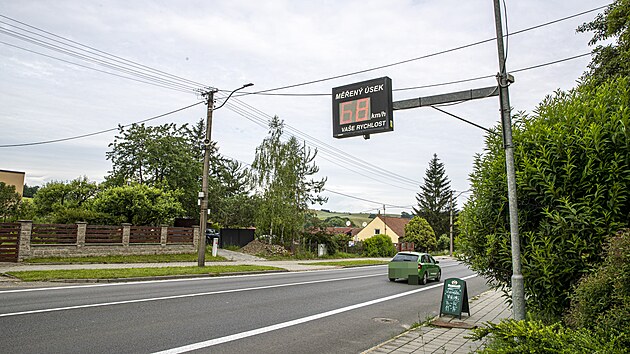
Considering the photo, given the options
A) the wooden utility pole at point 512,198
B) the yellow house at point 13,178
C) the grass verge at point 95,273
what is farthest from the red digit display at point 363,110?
the yellow house at point 13,178

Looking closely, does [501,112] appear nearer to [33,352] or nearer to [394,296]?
[33,352]

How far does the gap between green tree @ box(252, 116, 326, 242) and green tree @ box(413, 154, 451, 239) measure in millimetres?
44523

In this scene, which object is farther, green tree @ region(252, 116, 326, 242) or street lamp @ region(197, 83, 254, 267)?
green tree @ region(252, 116, 326, 242)

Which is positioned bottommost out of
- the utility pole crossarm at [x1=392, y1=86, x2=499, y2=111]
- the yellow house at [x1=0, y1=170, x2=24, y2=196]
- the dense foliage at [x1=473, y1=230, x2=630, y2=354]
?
the dense foliage at [x1=473, y1=230, x2=630, y2=354]

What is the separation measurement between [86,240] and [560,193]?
22.0 metres

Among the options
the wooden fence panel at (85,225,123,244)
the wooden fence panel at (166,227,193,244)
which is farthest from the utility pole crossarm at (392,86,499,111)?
the wooden fence panel at (166,227,193,244)

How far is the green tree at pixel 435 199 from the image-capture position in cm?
7506

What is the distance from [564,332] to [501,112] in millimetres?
3564

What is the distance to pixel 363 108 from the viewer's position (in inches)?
368

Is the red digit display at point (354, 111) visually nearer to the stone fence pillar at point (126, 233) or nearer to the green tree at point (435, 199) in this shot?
the stone fence pillar at point (126, 233)

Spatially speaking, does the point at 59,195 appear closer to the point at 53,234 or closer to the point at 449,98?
the point at 53,234

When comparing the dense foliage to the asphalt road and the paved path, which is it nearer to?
the paved path

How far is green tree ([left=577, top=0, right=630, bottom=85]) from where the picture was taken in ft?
39.6

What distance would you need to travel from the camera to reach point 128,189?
26656 millimetres
